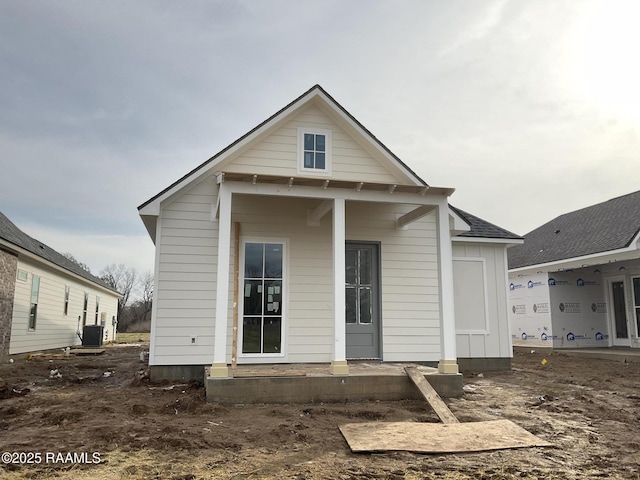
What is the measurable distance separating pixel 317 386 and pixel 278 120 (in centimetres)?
506

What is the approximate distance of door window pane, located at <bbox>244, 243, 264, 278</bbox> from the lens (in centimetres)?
878

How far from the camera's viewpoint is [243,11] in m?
9.92

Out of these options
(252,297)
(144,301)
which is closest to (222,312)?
(252,297)

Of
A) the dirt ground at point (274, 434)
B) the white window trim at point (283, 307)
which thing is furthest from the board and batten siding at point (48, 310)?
the white window trim at point (283, 307)

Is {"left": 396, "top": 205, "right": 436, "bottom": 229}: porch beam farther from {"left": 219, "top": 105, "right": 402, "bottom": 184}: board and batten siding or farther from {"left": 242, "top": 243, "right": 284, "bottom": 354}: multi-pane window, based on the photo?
{"left": 242, "top": 243, "right": 284, "bottom": 354}: multi-pane window

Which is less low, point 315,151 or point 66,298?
point 315,151

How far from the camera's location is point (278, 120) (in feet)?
29.7

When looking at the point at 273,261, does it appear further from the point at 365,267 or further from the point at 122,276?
the point at 122,276

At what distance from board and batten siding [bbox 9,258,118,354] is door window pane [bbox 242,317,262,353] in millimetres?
8951

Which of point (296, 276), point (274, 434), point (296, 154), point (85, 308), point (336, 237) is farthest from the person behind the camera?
point (85, 308)

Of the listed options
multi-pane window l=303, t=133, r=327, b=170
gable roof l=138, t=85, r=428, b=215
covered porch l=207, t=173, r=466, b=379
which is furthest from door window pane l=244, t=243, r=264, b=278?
multi-pane window l=303, t=133, r=327, b=170

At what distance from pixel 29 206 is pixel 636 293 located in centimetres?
3229

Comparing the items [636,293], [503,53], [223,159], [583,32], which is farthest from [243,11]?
[636,293]

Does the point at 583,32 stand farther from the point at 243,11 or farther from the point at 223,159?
the point at 223,159
